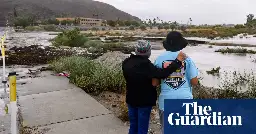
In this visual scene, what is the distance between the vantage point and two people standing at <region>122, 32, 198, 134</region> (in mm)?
4059

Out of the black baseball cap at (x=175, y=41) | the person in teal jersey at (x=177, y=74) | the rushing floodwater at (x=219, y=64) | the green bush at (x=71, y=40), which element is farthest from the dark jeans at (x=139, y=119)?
the green bush at (x=71, y=40)

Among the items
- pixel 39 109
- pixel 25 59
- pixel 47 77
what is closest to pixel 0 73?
pixel 47 77

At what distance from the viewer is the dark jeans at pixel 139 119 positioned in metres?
4.54

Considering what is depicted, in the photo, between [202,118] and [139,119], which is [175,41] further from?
[139,119]

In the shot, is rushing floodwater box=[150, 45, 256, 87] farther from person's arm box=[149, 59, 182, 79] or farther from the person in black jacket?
person's arm box=[149, 59, 182, 79]

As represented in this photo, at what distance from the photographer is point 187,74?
4.11 m

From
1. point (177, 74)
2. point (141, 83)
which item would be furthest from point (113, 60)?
point (177, 74)

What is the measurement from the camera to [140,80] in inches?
173

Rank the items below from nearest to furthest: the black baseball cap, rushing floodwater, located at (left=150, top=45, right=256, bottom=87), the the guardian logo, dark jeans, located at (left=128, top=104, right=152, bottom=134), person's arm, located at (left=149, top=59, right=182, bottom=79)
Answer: the the guardian logo
person's arm, located at (left=149, top=59, right=182, bottom=79)
the black baseball cap
dark jeans, located at (left=128, top=104, right=152, bottom=134)
rushing floodwater, located at (left=150, top=45, right=256, bottom=87)

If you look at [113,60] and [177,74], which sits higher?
[177,74]

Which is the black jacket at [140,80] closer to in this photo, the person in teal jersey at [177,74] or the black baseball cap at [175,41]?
the person in teal jersey at [177,74]

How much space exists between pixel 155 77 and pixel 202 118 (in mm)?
920

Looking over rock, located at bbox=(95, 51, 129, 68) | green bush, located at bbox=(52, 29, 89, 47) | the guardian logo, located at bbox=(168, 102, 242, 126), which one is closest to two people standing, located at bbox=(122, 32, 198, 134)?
the guardian logo, located at bbox=(168, 102, 242, 126)

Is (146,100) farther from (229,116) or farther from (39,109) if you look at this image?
(39,109)
